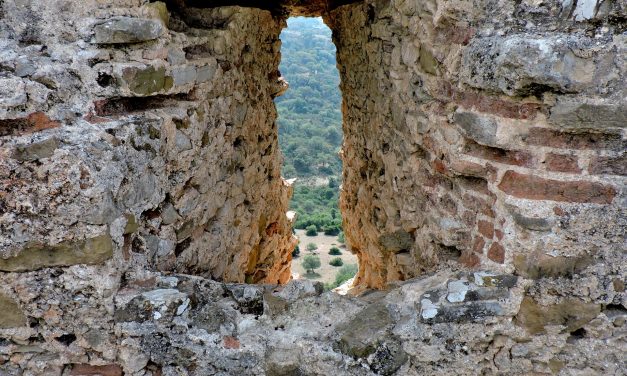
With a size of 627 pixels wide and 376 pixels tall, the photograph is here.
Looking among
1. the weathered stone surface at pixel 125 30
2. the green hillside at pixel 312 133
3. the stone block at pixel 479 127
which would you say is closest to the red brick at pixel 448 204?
the stone block at pixel 479 127

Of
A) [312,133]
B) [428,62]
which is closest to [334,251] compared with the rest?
[312,133]

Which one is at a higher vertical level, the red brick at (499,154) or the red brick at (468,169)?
the red brick at (499,154)

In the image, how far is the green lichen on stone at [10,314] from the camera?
1869 millimetres

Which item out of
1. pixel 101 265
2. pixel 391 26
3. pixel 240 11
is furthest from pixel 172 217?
pixel 391 26

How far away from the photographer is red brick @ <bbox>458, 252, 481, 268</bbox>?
2.05m

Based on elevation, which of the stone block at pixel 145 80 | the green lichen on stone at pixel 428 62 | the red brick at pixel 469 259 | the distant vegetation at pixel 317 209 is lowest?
the distant vegetation at pixel 317 209

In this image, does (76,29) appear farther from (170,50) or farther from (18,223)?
(18,223)

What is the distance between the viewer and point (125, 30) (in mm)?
1905

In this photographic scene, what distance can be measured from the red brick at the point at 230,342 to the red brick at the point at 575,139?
4.52 feet

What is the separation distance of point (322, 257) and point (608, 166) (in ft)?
49.4

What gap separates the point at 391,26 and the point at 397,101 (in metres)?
0.44

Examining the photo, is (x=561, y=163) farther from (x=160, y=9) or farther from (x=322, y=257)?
Answer: (x=322, y=257)

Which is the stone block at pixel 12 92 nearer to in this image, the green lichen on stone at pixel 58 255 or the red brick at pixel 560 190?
the green lichen on stone at pixel 58 255

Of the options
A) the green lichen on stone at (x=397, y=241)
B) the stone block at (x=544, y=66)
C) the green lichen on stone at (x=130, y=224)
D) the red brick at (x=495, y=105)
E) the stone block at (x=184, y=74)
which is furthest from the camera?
the green lichen on stone at (x=397, y=241)
